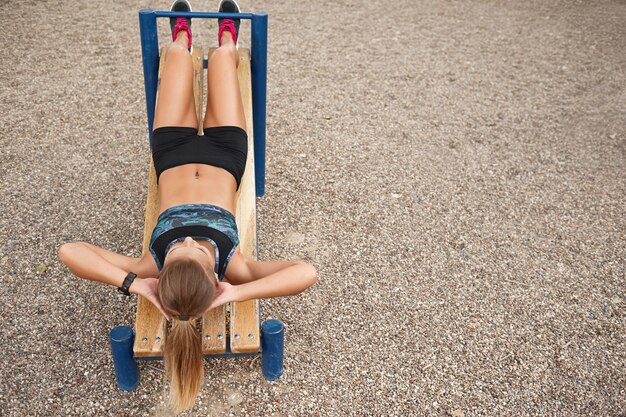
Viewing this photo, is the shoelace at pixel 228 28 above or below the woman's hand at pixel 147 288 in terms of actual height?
above

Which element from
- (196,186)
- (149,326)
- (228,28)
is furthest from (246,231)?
(228,28)

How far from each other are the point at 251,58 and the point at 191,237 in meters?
1.63

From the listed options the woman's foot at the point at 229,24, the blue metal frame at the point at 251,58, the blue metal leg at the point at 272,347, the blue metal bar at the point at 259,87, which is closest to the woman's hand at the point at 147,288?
the blue metal leg at the point at 272,347

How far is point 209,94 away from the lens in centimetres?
402

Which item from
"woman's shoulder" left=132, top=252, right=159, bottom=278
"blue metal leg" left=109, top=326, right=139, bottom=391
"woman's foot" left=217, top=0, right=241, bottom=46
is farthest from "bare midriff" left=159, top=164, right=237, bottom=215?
"woman's foot" left=217, top=0, right=241, bottom=46

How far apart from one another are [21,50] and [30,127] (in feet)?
6.16

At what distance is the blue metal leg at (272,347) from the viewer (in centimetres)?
302

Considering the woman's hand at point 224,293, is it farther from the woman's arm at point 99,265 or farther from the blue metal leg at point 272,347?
the woman's arm at point 99,265

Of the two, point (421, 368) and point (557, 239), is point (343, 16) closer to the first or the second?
point (557, 239)

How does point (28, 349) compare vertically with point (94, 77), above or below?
below

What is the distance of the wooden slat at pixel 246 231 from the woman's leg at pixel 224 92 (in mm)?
205

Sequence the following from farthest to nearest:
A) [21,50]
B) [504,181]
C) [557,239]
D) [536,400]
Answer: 1. [21,50]
2. [504,181]
3. [557,239]
4. [536,400]

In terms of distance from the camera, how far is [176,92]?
3.84 meters

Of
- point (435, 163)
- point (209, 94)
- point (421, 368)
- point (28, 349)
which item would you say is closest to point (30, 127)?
point (209, 94)
